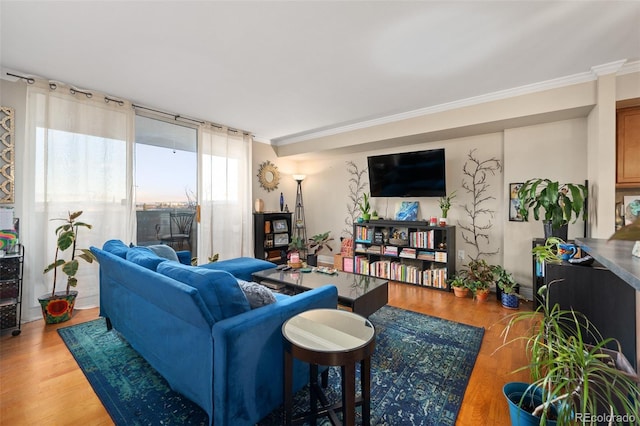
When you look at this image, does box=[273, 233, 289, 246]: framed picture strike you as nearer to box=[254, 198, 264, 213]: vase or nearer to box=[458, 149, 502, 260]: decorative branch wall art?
box=[254, 198, 264, 213]: vase

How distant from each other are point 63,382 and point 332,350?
1889 mm

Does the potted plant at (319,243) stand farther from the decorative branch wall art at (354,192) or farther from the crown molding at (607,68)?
the crown molding at (607,68)

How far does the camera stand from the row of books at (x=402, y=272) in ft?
12.4

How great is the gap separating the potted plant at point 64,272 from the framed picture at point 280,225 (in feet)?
8.88

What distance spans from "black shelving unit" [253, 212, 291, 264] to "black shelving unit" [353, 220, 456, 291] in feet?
4.44

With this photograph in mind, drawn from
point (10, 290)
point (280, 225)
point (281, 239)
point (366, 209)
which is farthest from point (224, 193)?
point (10, 290)

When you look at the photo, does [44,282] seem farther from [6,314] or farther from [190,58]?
[190,58]

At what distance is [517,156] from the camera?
3402 mm

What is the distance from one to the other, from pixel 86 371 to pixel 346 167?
426 cm

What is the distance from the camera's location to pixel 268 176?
5.18 m

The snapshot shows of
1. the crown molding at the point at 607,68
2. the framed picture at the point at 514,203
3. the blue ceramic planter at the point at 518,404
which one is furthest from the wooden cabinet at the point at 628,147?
the blue ceramic planter at the point at 518,404

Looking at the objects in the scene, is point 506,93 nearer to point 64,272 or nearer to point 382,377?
point 382,377

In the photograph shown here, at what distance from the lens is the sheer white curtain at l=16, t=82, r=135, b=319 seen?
8.89 feet

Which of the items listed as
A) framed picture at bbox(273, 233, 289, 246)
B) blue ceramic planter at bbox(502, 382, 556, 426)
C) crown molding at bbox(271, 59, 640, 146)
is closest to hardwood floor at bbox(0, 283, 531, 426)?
blue ceramic planter at bbox(502, 382, 556, 426)
